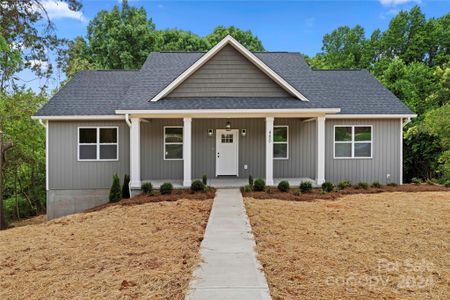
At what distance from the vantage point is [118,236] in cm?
740

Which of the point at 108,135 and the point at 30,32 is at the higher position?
the point at 30,32

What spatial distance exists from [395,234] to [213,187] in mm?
6627

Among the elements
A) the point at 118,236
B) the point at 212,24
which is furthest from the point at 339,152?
the point at 212,24

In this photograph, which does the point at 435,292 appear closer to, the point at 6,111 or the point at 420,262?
the point at 420,262

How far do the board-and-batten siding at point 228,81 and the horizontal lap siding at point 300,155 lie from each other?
196 cm

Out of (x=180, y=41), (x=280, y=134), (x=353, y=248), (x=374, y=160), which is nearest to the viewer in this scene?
(x=353, y=248)

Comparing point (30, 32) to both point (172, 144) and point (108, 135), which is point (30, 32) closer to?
point (108, 135)

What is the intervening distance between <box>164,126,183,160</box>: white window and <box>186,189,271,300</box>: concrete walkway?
6608mm

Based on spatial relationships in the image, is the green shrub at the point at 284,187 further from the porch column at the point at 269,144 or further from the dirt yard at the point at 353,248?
Result: the dirt yard at the point at 353,248

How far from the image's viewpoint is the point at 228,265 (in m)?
5.09

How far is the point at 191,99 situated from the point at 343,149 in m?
6.63

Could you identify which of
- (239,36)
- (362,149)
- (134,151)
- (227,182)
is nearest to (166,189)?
(134,151)

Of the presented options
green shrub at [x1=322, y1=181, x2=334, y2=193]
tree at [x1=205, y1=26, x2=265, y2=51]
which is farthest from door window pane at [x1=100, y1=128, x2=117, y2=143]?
tree at [x1=205, y1=26, x2=265, y2=51]

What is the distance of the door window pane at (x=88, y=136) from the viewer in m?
14.0
